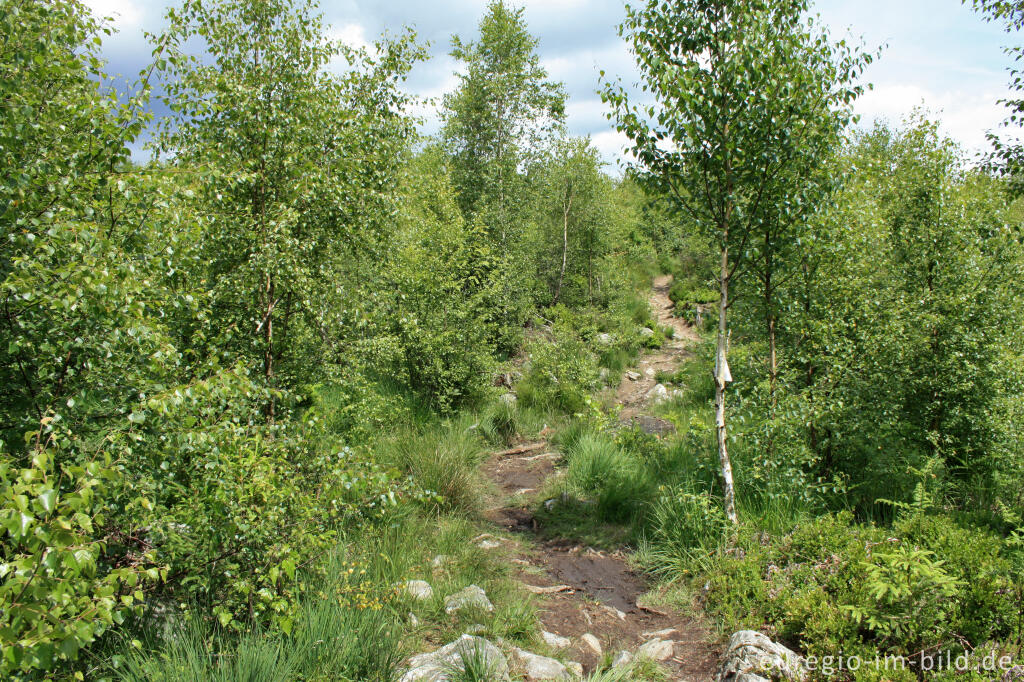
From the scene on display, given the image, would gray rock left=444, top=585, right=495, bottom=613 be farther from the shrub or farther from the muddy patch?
the shrub

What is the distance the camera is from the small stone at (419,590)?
4.83 meters

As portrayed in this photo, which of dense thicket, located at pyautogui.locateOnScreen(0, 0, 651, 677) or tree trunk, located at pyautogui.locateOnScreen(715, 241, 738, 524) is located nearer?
dense thicket, located at pyautogui.locateOnScreen(0, 0, 651, 677)

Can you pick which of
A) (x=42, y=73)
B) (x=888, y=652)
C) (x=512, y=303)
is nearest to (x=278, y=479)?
(x=42, y=73)

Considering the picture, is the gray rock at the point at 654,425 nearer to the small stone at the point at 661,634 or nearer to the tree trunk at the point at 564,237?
the small stone at the point at 661,634

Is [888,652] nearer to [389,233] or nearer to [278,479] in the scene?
[278,479]

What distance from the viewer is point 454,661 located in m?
3.97

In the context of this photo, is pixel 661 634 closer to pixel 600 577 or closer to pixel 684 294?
pixel 600 577

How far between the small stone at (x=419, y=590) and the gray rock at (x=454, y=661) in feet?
2.13

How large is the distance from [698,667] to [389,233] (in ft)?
18.2

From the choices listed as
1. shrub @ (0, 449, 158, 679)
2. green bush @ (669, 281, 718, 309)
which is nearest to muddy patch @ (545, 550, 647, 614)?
shrub @ (0, 449, 158, 679)

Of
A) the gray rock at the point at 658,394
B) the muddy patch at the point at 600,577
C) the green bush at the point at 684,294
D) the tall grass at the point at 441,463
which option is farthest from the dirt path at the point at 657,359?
the muddy patch at the point at 600,577

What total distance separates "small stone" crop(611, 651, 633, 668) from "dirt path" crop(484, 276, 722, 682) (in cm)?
11

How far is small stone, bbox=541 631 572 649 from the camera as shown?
4742 mm

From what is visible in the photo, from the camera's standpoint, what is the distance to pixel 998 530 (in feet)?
20.0
